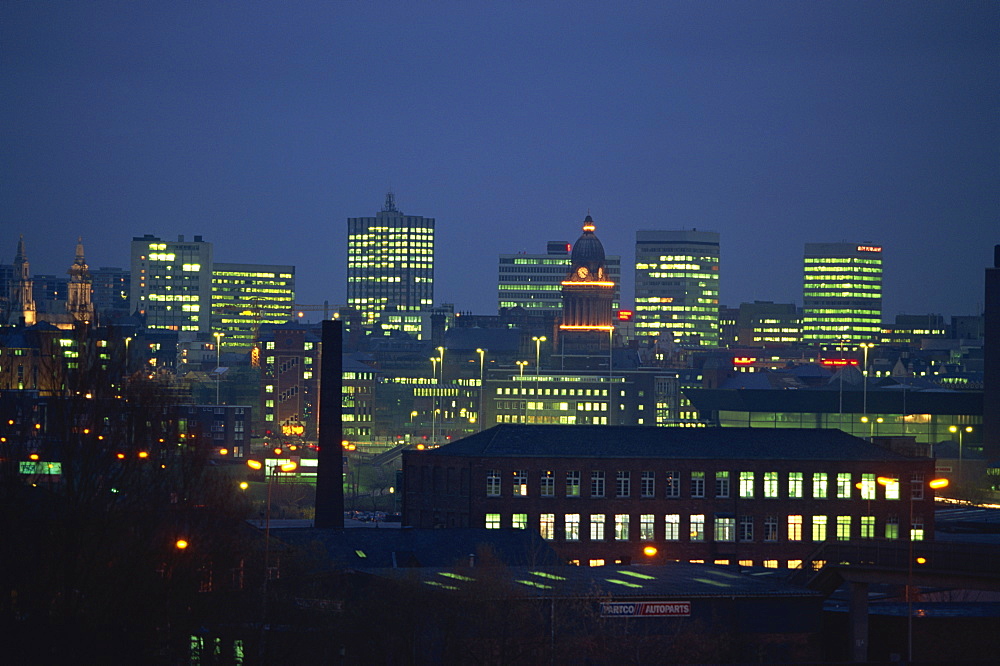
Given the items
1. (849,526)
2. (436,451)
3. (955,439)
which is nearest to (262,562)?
(436,451)

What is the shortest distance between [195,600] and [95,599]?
3775 mm

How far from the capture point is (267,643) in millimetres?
61062

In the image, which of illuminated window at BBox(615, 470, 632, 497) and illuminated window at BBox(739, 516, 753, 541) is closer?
illuminated window at BBox(615, 470, 632, 497)

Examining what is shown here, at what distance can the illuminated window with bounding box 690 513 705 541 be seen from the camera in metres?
104

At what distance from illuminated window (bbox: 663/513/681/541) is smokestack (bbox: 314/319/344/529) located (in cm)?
1860

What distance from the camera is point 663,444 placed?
106938mm

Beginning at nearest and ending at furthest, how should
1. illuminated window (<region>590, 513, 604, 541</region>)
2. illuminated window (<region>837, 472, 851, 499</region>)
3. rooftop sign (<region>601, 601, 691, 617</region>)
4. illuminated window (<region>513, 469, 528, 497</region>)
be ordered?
rooftop sign (<region>601, 601, 691, 617</region>)
illuminated window (<region>590, 513, 604, 541</region>)
illuminated window (<region>513, 469, 528, 497</region>)
illuminated window (<region>837, 472, 851, 499</region>)

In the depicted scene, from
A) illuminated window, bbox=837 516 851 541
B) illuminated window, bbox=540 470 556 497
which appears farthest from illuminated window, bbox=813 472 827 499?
illuminated window, bbox=540 470 556 497

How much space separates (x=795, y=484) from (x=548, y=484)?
14.5m

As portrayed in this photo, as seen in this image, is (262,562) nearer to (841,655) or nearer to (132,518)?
(132,518)

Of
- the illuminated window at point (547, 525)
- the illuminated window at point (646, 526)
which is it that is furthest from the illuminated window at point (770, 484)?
the illuminated window at point (547, 525)

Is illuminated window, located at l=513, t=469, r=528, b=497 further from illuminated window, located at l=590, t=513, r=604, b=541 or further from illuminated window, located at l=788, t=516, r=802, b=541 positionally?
illuminated window, located at l=788, t=516, r=802, b=541

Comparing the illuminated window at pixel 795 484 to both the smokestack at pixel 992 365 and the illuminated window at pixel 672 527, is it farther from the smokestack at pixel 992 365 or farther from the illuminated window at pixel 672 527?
the smokestack at pixel 992 365

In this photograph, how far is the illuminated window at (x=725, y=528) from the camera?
10456cm
